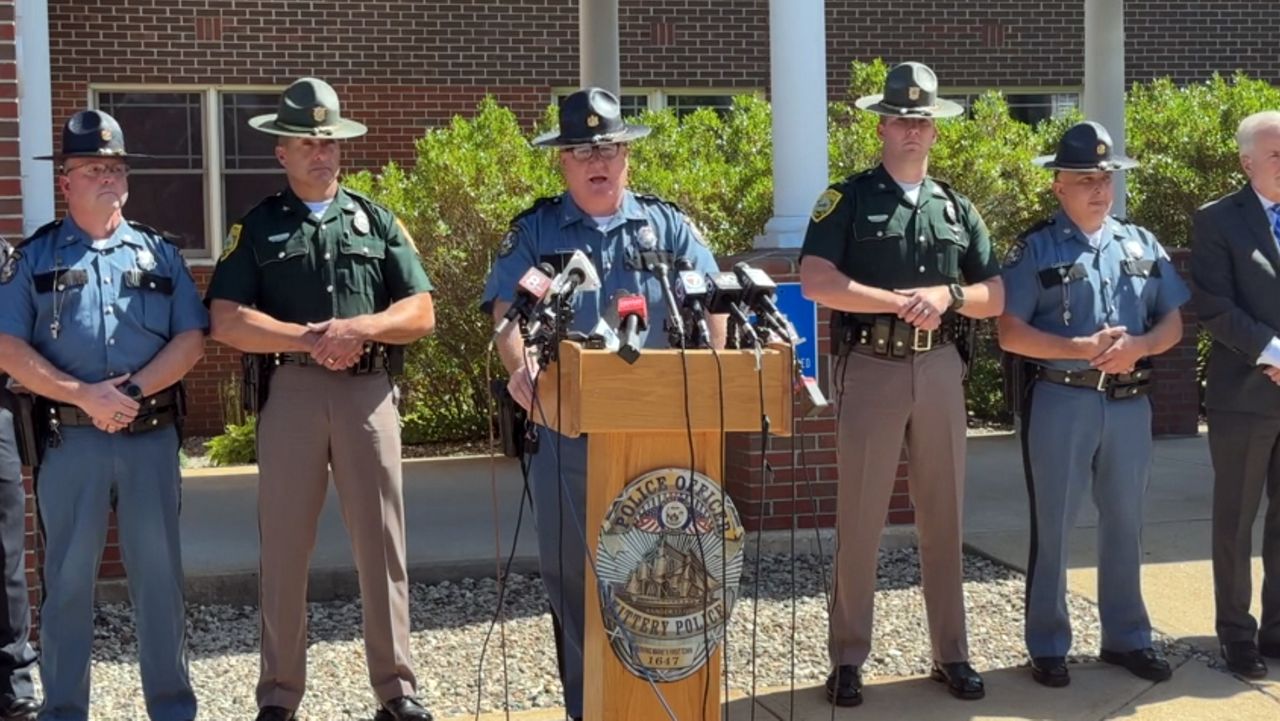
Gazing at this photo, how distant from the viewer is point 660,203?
16.5 feet

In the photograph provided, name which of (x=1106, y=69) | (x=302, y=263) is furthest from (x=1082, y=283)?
(x=1106, y=69)

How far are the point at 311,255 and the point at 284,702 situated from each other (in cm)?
149

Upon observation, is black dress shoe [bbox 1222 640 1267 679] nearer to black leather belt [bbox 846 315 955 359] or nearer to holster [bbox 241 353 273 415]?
black leather belt [bbox 846 315 955 359]

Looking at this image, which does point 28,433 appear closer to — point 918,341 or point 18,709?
point 18,709

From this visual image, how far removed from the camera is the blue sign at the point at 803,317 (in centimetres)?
723

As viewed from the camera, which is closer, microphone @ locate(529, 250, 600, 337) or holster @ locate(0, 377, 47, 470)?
microphone @ locate(529, 250, 600, 337)

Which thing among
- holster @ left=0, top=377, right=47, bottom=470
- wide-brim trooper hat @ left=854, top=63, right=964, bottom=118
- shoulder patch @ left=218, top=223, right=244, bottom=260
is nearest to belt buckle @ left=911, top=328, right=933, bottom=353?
wide-brim trooper hat @ left=854, top=63, right=964, bottom=118

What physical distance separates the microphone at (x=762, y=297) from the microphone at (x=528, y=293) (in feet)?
1.68

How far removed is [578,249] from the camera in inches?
190

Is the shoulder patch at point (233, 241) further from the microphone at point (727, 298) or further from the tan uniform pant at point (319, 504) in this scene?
the microphone at point (727, 298)

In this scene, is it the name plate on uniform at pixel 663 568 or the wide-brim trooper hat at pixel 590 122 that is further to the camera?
the wide-brim trooper hat at pixel 590 122

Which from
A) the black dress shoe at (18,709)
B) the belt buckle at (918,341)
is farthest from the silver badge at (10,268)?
the belt buckle at (918,341)

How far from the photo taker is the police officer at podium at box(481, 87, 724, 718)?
15.4 ft

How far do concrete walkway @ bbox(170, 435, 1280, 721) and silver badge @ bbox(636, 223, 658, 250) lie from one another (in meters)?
0.88
